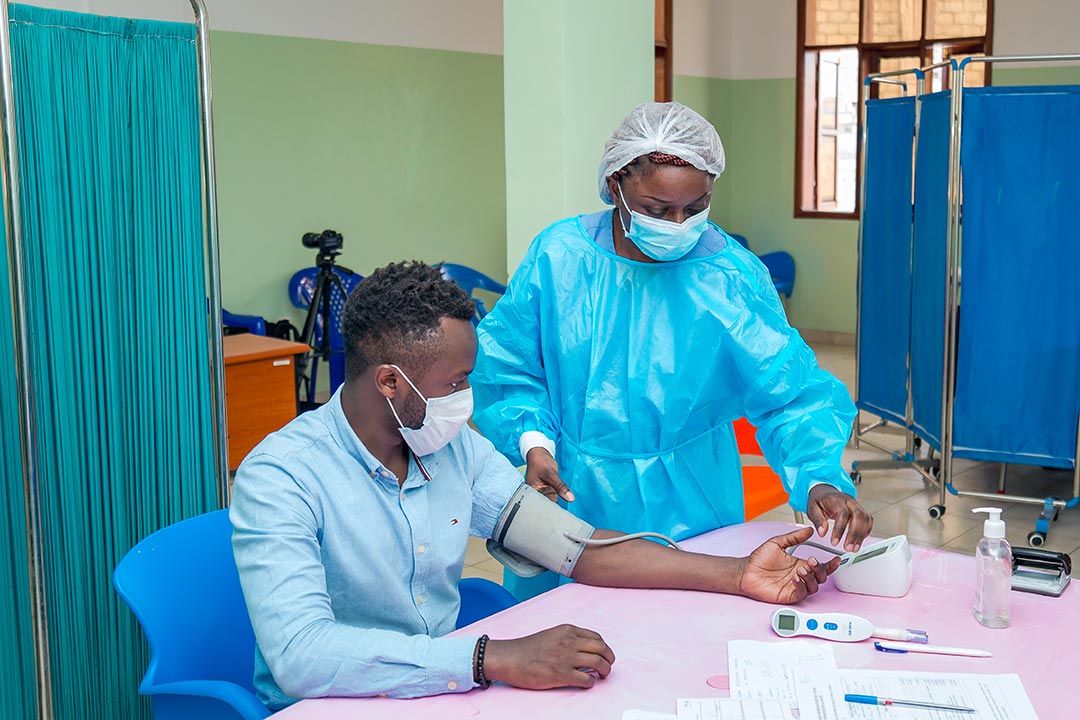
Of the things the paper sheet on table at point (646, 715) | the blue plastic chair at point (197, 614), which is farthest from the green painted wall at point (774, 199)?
the paper sheet on table at point (646, 715)

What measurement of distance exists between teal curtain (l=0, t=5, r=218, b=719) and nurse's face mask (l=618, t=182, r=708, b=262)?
874 mm

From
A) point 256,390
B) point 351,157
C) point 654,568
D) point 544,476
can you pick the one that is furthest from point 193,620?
point 351,157

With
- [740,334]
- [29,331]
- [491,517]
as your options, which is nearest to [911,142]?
[740,334]

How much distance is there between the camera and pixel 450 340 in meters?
1.57

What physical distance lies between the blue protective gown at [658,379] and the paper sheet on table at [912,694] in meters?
0.52

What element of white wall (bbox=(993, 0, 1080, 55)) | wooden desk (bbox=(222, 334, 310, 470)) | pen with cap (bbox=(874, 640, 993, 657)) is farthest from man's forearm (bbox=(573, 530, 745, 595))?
white wall (bbox=(993, 0, 1080, 55))

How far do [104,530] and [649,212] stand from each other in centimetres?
120

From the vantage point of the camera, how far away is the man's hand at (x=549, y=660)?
1416mm

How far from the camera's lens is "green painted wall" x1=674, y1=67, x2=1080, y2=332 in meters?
8.28

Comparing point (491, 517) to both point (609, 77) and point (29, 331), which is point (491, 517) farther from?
point (609, 77)

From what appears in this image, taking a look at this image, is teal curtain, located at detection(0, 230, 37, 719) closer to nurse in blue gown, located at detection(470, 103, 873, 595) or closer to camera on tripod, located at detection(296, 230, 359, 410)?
nurse in blue gown, located at detection(470, 103, 873, 595)

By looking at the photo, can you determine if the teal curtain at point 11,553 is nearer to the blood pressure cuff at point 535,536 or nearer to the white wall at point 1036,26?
the blood pressure cuff at point 535,536

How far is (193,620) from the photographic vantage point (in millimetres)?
1746

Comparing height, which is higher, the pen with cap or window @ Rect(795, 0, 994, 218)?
window @ Rect(795, 0, 994, 218)
